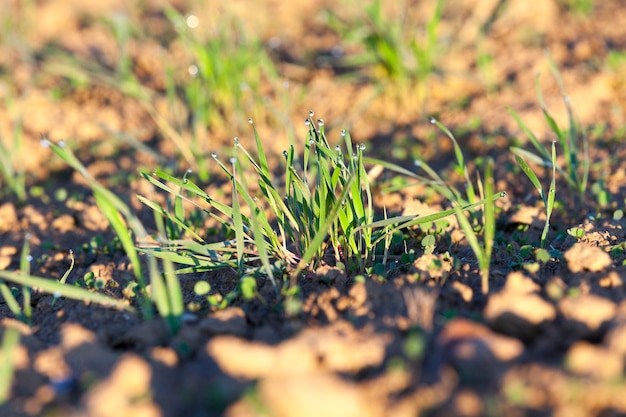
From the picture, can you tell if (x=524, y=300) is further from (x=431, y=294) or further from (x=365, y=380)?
(x=365, y=380)

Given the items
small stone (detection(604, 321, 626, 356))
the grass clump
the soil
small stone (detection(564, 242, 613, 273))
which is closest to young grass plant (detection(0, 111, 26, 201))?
the soil

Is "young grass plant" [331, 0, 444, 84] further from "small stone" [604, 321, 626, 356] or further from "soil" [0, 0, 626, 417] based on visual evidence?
"small stone" [604, 321, 626, 356]

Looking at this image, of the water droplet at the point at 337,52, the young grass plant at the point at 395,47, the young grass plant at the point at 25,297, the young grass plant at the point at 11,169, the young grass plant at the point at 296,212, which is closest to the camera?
the young grass plant at the point at 25,297

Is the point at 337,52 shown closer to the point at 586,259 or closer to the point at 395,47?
the point at 395,47

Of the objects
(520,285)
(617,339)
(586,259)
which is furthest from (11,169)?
(617,339)

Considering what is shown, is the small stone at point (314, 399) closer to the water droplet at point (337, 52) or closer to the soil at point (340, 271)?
the soil at point (340, 271)

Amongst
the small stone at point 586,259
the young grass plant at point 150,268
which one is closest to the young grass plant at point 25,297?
the young grass plant at point 150,268

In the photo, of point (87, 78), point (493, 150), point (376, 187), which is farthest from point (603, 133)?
point (87, 78)
